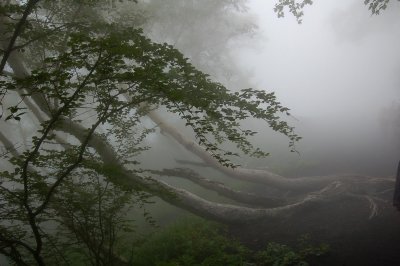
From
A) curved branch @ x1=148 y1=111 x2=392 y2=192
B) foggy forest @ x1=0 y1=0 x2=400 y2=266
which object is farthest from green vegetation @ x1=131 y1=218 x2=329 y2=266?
curved branch @ x1=148 y1=111 x2=392 y2=192

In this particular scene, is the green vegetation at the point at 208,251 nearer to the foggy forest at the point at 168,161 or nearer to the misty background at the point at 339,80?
the foggy forest at the point at 168,161

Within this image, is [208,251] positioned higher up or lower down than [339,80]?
lower down

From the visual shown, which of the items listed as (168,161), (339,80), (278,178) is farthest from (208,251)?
(339,80)

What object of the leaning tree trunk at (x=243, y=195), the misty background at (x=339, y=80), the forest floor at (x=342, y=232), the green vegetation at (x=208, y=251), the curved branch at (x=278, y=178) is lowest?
the green vegetation at (x=208, y=251)

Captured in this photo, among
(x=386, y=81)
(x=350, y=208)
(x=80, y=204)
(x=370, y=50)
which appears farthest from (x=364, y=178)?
(x=370, y=50)

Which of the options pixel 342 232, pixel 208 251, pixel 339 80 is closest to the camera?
pixel 208 251

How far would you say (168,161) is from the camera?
2206 centimetres

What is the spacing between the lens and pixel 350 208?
8.73 m

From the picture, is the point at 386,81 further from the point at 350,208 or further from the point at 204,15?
the point at 350,208

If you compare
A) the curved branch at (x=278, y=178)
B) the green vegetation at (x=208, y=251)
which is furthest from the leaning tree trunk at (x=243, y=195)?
the green vegetation at (x=208, y=251)

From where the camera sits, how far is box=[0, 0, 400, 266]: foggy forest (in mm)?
3480

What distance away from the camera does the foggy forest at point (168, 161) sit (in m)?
3.48

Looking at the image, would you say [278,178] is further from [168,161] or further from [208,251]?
[168,161]

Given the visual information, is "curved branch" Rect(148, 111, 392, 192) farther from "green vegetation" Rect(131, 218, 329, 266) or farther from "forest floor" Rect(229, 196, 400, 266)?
"green vegetation" Rect(131, 218, 329, 266)
